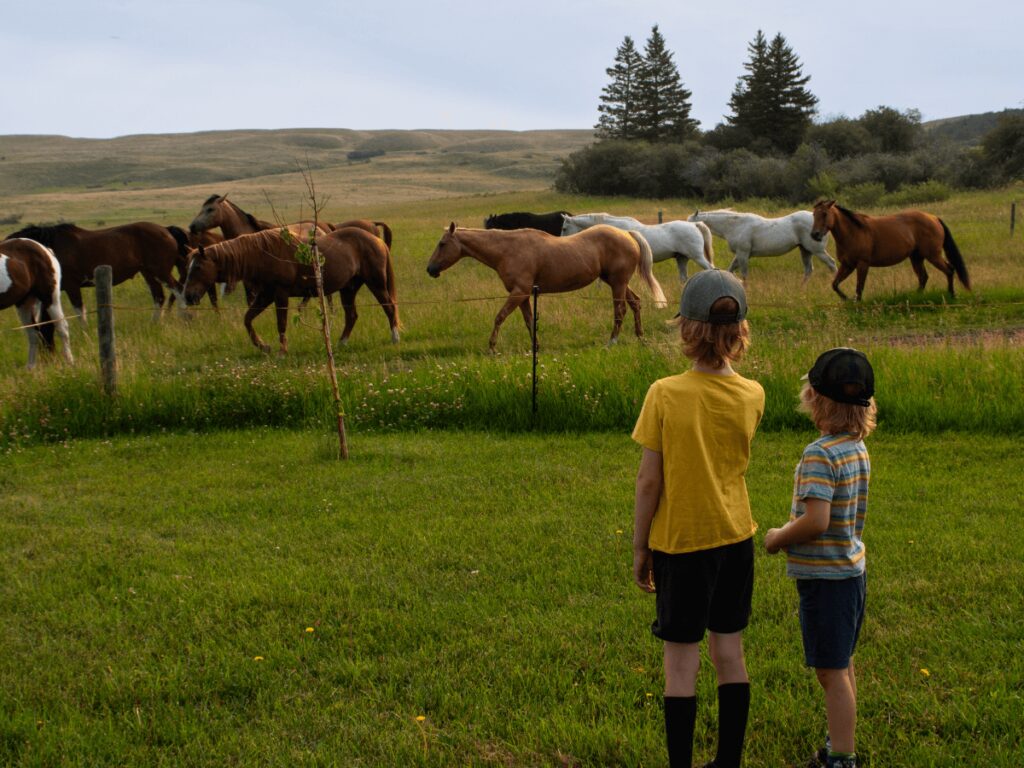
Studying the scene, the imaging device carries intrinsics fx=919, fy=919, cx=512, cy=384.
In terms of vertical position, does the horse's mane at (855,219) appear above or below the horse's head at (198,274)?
above

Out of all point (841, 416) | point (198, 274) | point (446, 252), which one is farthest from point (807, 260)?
point (841, 416)

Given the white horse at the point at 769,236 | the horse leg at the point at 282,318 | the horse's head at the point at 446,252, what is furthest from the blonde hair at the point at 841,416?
the white horse at the point at 769,236

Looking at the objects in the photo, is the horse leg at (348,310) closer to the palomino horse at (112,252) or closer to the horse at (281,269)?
the horse at (281,269)

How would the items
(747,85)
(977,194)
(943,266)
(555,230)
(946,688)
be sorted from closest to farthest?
(946,688)
(943,266)
(555,230)
(977,194)
(747,85)

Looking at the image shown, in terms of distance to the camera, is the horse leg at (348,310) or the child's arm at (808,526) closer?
the child's arm at (808,526)

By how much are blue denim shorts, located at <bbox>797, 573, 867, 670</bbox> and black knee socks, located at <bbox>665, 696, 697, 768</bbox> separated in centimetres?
44

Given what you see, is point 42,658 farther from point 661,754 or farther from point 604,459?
point 604,459

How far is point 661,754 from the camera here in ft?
11.7

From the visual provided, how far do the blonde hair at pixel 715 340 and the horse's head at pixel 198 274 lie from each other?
11.1 meters

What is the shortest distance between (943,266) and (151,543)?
540 inches

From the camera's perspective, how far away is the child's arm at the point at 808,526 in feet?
9.97

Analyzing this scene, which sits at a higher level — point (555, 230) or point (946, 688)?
point (555, 230)

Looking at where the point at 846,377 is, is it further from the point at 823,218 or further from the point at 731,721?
the point at 823,218

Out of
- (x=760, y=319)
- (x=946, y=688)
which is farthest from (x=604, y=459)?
(x=760, y=319)
